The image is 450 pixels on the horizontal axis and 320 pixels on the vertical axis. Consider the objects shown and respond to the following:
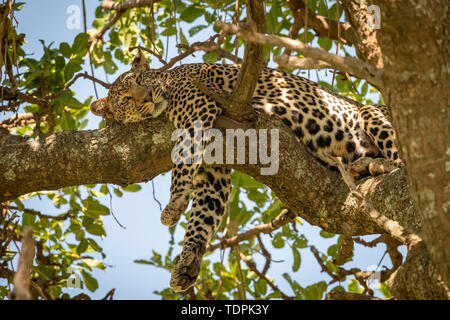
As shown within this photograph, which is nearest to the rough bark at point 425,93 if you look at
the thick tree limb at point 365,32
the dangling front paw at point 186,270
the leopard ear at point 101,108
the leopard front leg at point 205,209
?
the thick tree limb at point 365,32

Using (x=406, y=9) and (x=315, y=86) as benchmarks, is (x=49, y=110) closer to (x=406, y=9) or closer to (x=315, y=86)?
(x=315, y=86)

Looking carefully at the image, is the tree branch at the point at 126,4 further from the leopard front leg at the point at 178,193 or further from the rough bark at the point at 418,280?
the rough bark at the point at 418,280

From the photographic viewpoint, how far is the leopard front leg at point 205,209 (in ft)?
15.6

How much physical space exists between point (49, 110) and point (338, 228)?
2.93 meters

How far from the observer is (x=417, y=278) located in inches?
104

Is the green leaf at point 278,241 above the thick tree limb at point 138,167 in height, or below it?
above

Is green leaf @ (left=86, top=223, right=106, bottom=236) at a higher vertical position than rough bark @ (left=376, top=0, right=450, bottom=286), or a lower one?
higher

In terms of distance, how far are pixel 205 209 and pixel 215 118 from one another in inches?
40.1

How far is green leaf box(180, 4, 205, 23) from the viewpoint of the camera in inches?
246

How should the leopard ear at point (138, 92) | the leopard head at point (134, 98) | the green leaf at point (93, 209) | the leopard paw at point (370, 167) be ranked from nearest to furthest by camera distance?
the leopard paw at point (370, 167), the leopard head at point (134, 98), the leopard ear at point (138, 92), the green leaf at point (93, 209)

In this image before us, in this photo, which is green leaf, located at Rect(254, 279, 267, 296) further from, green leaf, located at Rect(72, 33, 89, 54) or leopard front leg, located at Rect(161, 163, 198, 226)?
green leaf, located at Rect(72, 33, 89, 54)

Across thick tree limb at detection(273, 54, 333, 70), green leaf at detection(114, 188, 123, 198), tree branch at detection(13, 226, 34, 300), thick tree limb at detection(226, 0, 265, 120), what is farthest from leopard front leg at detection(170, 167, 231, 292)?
tree branch at detection(13, 226, 34, 300)

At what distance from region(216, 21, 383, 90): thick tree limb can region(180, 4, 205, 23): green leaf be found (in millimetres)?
4150
